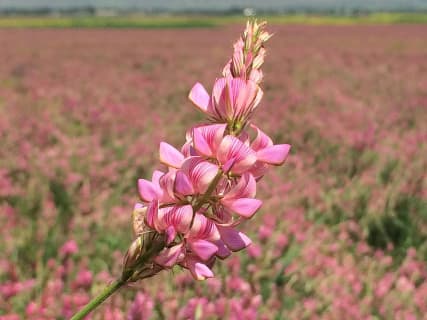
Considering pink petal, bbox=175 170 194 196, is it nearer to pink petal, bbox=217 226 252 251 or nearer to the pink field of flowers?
pink petal, bbox=217 226 252 251

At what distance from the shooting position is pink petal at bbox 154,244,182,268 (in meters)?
0.80

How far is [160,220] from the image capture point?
81 cm

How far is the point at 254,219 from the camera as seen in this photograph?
10.2 ft

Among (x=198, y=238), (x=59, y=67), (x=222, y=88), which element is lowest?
Result: (x=59, y=67)

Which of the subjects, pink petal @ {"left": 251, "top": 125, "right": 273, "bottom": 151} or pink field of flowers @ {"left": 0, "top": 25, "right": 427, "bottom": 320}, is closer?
pink petal @ {"left": 251, "top": 125, "right": 273, "bottom": 151}

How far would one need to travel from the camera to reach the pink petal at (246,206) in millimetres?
807

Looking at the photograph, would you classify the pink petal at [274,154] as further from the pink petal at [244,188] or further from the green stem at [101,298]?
the green stem at [101,298]

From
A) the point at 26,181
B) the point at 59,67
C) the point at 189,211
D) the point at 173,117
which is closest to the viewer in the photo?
the point at 189,211

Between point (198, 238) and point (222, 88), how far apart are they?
218 millimetres

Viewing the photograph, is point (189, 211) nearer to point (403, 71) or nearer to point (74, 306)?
point (74, 306)

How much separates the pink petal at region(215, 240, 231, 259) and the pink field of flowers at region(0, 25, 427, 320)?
337mm

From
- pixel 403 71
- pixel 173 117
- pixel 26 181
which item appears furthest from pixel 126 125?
pixel 403 71

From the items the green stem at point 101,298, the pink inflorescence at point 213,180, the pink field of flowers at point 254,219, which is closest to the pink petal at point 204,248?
the pink inflorescence at point 213,180

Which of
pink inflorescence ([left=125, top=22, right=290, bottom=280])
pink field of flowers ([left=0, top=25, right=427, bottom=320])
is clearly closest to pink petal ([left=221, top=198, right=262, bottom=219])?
pink inflorescence ([left=125, top=22, right=290, bottom=280])
